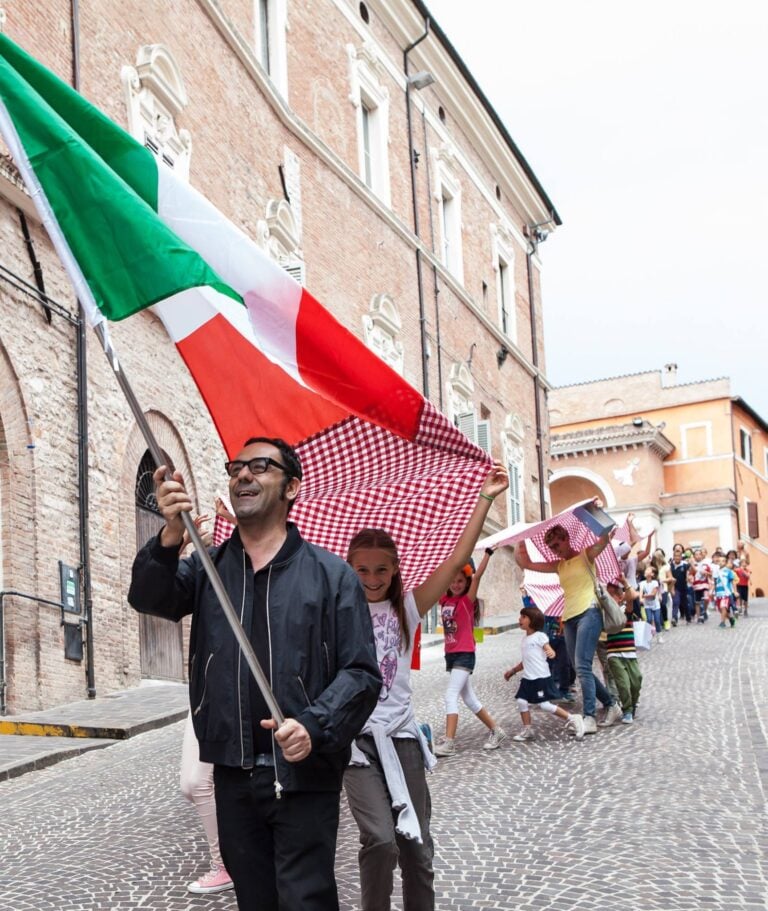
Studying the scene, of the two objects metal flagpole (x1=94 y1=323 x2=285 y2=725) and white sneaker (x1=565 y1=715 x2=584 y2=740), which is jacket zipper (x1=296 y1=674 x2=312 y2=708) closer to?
metal flagpole (x1=94 y1=323 x2=285 y2=725)

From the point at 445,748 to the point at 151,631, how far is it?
7.41 meters

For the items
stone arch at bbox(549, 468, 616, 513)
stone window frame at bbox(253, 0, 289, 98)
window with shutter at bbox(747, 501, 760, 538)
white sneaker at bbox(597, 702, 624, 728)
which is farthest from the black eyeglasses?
window with shutter at bbox(747, 501, 760, 538)

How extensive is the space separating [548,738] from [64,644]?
5.67m

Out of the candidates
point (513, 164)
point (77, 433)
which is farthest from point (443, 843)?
point (513, 164)

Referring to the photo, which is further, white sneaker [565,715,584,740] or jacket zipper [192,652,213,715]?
white sneaker [565,715,584,740]

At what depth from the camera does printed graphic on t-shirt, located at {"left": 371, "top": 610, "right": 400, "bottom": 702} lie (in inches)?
188

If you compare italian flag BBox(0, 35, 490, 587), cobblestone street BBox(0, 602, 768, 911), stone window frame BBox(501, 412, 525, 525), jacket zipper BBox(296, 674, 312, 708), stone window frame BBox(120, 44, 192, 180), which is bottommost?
cobblestone street BBox(0, 602, 768, 911)


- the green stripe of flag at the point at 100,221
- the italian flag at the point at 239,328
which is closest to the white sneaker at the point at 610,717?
the italian flag at the point at 239,328

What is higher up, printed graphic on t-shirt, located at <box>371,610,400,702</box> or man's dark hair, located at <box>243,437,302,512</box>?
man's dark hair, located at <box>243,437,302,512</box>

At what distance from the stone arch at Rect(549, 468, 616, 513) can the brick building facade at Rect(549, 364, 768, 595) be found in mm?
47

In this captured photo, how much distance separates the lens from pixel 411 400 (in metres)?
4.88

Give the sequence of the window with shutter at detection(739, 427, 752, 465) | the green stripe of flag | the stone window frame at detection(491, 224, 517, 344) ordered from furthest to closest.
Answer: the window with shutter at detection(739, 427, 752, 465)
the stone window frame at detection(491, 224, 517, 344)
the green stripe of flag

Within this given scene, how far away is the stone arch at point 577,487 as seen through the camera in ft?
189

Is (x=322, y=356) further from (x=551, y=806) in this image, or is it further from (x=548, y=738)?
(x=548, y=738)
